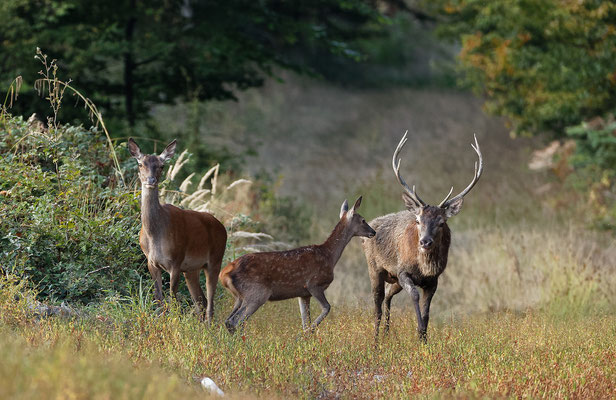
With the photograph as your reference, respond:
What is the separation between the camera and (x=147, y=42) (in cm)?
1680

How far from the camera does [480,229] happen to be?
1602cm

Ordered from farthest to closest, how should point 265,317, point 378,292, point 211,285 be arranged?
point 378,292
point 265,317
point 211,285

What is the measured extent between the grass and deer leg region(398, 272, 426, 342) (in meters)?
0.11

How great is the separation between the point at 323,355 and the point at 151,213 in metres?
2.14

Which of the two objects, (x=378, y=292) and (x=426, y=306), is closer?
(x=426, y=306)

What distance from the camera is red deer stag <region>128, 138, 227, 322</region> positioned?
27.4ft

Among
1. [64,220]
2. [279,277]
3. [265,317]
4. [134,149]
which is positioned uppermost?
[134,149]

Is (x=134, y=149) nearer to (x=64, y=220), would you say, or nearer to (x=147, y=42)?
(x=64, y=220)

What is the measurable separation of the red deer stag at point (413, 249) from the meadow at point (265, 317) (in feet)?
1.21

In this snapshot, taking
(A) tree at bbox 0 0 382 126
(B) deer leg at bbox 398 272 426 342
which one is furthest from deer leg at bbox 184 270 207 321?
(A) tree at bbox 0 0 382 126

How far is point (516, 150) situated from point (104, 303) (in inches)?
772

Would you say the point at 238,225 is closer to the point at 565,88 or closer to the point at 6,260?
the point at 6,260

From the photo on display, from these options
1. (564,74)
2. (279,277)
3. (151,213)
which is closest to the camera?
(151,213)

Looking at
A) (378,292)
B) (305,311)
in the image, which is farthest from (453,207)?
(305,311)
